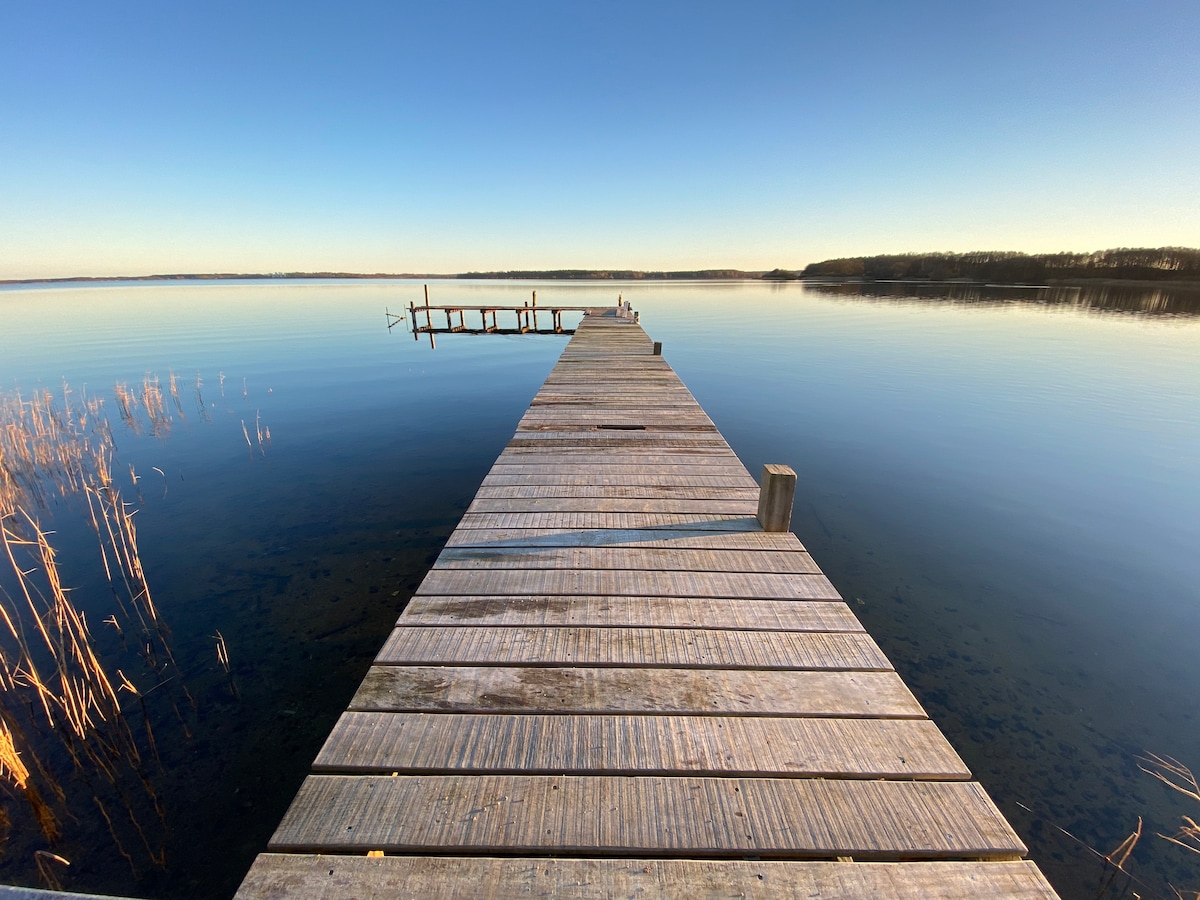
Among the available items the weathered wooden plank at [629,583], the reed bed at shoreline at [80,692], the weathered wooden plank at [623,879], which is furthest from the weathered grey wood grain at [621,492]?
the weathered wooden plank at [623,879]

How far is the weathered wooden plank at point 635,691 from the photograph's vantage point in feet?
7.95

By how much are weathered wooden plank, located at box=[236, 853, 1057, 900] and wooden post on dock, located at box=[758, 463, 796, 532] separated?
258 centimetres

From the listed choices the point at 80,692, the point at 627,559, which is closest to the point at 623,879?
the point at 627,559

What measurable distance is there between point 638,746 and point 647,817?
1.07ft

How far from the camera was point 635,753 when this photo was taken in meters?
2.17

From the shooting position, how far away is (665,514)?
14.9 ft

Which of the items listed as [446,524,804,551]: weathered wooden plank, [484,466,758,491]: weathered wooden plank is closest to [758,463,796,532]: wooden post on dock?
[446,524,804,551]: weathered wooden plank

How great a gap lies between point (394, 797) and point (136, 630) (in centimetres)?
492

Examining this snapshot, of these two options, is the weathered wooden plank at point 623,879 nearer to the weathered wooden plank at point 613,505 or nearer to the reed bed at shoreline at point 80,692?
the reed bed at shoreline at point 80,692

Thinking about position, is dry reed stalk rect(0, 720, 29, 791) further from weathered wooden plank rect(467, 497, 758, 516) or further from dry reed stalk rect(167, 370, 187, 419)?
dry reed stalk rect(167, 370, 187, 419)

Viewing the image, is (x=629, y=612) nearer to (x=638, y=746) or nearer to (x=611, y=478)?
(x=638, y=746)

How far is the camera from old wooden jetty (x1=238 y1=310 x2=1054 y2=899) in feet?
5.66

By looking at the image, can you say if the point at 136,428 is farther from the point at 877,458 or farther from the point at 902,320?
the point at 902,320

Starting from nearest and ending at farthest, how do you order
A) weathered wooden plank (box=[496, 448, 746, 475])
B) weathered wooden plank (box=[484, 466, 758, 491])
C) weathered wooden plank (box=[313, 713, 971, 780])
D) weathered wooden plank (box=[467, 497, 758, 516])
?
weathered wooden plank (box=[313, 713, 971, 780]) → weathered wooden plank (box=[467, 497, 758, 516]) → weathered wooden plank (box=[484, 466, 758, 491]) → weathered wooden plank (box=[496, 448, 746, 475])
